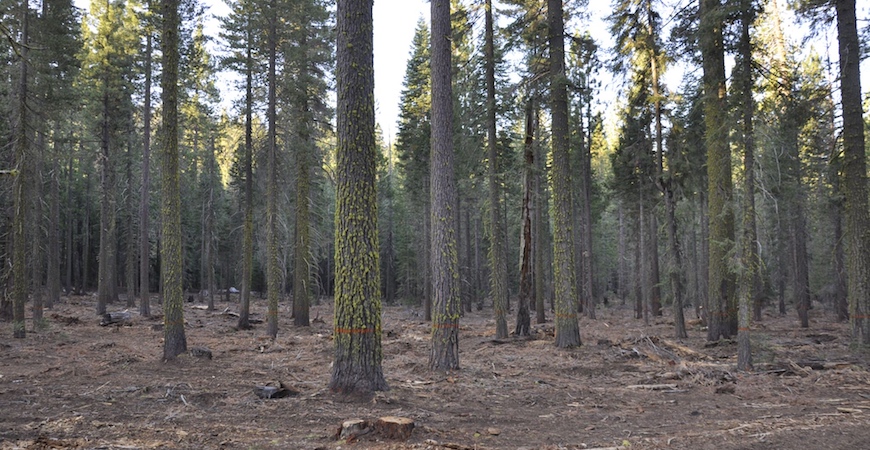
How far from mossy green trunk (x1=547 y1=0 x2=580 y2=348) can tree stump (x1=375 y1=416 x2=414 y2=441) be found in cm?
915

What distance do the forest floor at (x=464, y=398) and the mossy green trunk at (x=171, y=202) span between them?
81cm

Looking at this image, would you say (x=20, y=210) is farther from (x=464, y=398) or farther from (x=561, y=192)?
(x=561, y=192)

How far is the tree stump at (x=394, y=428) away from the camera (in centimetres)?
553

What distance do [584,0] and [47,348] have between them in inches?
671

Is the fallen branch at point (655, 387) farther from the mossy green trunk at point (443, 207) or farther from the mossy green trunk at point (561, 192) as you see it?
the mossy green trunk at point (561, 192)

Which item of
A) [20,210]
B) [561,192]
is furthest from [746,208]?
[20,210]

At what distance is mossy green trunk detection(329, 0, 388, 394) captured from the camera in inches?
300

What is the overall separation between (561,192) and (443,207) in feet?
16.3

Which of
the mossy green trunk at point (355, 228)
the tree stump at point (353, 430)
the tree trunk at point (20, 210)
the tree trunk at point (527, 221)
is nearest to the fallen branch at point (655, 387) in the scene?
the mossy green trunk at point (355, 228)

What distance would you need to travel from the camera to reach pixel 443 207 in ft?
33.5

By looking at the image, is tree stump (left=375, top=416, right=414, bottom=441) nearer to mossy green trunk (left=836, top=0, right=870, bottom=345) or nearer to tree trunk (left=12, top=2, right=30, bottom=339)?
mossy green trunk (left=836, top=0, right=870, bottom=345)

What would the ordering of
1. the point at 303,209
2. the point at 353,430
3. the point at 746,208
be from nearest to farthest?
the point at 353,430 < the point at 746,208 < the point at 303,209

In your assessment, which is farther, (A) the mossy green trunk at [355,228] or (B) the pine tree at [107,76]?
(B) the pine tree at [107,76]

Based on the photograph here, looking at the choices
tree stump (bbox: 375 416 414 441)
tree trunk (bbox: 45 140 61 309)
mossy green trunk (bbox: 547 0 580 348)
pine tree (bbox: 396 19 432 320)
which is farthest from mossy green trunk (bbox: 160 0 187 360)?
tree trunk (bbox: 45 140 61 309)
